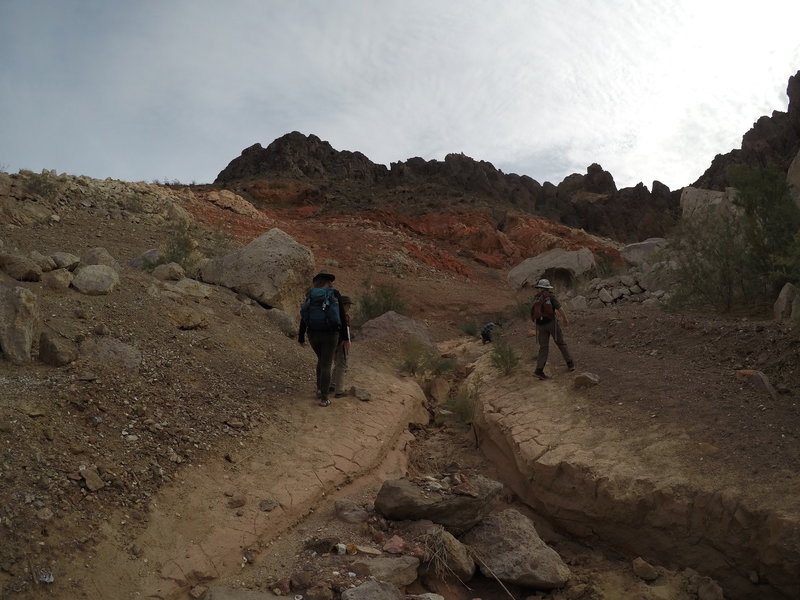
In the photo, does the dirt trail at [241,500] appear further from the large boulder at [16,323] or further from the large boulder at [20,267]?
the large boulder at [20,267]

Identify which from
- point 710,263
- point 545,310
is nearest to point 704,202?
point 710,263

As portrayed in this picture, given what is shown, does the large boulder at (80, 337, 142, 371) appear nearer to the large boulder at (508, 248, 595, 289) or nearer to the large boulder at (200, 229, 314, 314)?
the large boulder at (200, 229, 314, 314)

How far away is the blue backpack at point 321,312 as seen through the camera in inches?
272

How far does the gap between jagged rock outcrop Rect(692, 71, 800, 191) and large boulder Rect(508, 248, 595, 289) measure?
11.1 meters

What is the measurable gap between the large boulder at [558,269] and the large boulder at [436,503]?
15.2 m

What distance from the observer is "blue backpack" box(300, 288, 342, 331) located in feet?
22.7

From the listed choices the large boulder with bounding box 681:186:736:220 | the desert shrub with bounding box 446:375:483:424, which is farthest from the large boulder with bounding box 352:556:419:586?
the large boulder with bounding box 681:186:736:220

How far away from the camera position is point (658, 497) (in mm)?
4812

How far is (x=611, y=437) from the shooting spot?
5898mm

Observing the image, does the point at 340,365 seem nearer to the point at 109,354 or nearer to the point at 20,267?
the point at 109,354

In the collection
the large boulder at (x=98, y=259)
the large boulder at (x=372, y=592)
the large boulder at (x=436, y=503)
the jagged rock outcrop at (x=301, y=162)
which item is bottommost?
the large boulder at (x=372, y=592)

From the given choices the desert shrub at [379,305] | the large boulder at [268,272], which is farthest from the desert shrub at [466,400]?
the desert shrub at [379,305]

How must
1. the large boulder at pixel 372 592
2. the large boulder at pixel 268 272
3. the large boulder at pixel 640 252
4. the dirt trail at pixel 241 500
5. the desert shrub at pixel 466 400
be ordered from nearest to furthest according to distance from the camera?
1. the large boulder at pixel 372 592
2. the dirt trail at pixel 241 500
3. the desert shrub at pixel 466 400
4. the large boulder at pixel 268 272
5. the large boulder at pixel 640 252

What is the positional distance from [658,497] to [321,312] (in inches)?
147
